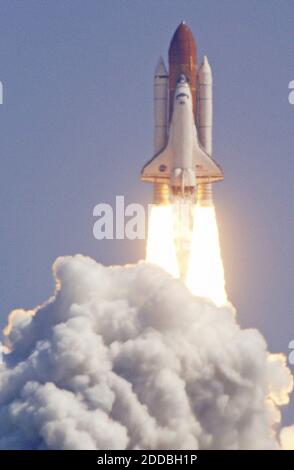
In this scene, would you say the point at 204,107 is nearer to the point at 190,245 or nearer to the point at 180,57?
the point at 180,57

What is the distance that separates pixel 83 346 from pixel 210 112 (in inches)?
451

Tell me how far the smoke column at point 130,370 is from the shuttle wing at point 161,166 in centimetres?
452

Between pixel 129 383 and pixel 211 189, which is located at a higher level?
pixel 211 189

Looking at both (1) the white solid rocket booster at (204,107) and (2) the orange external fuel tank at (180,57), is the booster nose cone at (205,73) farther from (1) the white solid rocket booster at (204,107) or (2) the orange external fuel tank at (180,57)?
(2) the orange external fuel tank at (180,57)

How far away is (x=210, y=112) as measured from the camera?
92.2 meters

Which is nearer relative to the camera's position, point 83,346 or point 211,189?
point 83,346

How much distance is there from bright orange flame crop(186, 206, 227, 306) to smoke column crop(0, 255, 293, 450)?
278cm

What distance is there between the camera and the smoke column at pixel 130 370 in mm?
85188

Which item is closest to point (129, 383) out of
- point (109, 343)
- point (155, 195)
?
point (109, 343)

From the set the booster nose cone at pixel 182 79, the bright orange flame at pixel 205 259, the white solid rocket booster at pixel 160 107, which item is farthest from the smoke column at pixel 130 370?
the booster nose cone at pixel 182 79

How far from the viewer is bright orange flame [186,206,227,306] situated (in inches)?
3610
